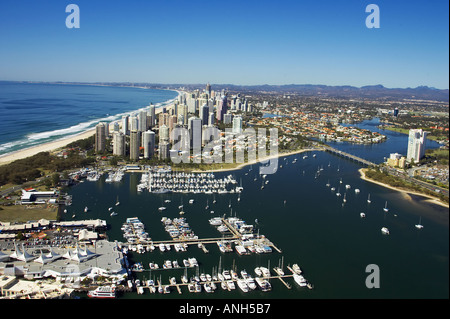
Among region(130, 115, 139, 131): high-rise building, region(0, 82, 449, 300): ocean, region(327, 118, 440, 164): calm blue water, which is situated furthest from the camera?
region(130, 115, 139, 131): high-rise building

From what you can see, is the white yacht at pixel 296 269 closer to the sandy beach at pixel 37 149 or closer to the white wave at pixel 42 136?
the sandy beach at pixel 37 149

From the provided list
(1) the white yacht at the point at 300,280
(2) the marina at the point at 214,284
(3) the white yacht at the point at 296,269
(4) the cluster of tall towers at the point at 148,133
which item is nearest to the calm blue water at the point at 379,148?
(4) the cluster of tall towers at the point at 148,133

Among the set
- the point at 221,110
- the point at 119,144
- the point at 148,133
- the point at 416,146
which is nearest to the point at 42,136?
the point at 119,144

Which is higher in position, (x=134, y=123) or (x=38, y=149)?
(x=134, y=123)

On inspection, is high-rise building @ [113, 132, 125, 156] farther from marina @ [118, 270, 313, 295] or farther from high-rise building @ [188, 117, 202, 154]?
marina @ [118, 270, 313, 295]

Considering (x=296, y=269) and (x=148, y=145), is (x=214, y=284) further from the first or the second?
(x=148, y=145)

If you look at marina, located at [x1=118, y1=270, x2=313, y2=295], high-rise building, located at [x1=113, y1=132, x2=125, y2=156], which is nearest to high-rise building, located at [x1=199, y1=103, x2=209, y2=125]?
high-rise building, located at [x1=113, y1=132, x2=125, y2=156]
